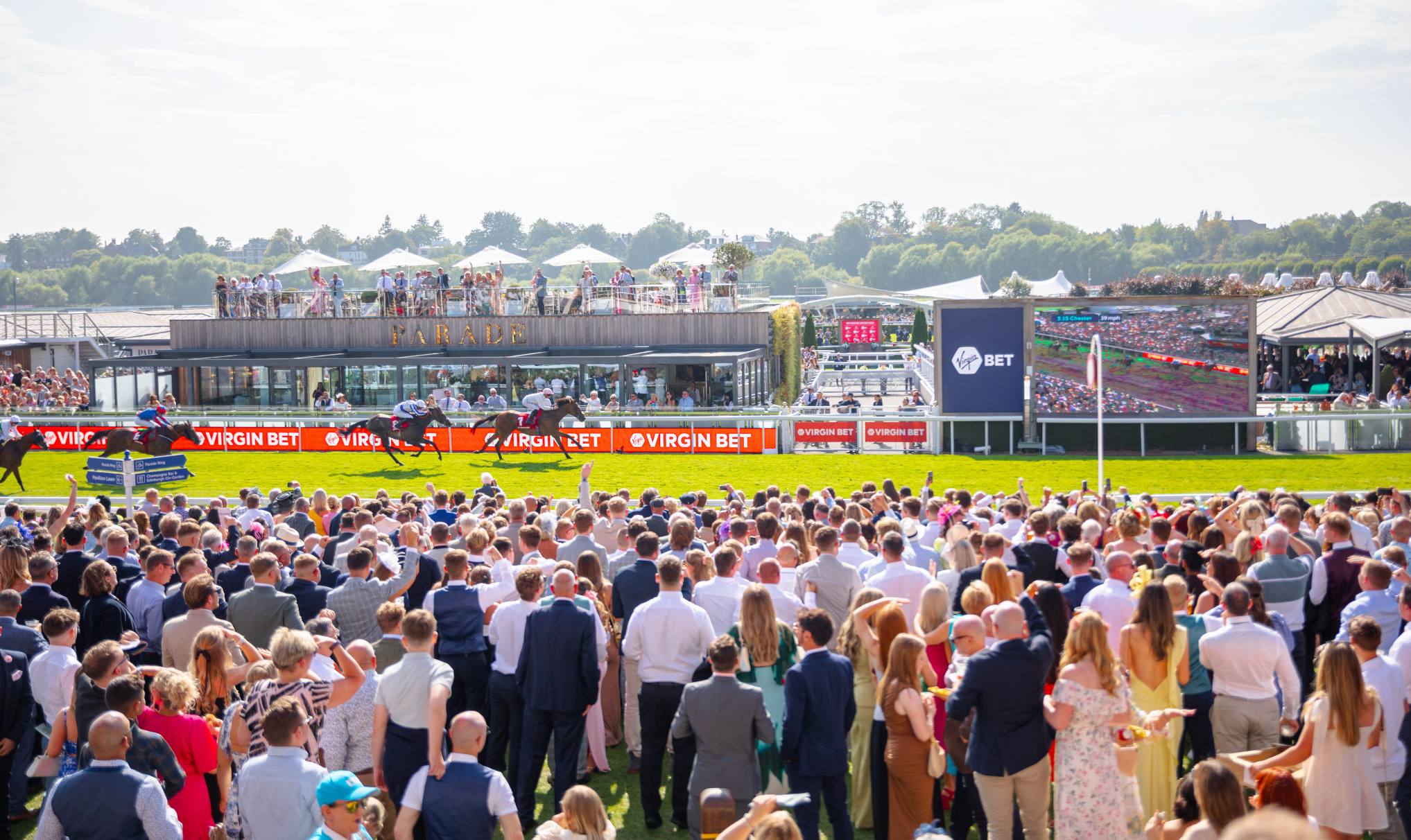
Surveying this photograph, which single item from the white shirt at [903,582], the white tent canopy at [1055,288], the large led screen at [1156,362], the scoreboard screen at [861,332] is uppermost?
the white tent canopy at [1055,288]

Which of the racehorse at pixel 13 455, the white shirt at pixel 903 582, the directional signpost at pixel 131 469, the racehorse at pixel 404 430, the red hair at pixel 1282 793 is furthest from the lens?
the racehorse at pixel 404 430

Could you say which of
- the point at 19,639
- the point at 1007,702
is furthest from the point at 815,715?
the point at 19,639

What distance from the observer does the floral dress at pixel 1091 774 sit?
14.7 feet

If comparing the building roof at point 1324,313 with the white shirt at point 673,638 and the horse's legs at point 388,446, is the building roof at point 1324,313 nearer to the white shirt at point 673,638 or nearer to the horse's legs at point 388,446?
the horse's legs at point 388,446

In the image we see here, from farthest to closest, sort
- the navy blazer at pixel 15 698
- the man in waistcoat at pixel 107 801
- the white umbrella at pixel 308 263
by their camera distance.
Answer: the white umbrella at pixel 308 263
the navy blazer at pixel 15 698
the man in waistcoat at pixel 107 801

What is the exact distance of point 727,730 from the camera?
4645mm

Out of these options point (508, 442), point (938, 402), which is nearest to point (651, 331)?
point (508, 442)

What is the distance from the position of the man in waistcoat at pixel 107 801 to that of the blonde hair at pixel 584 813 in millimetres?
1595

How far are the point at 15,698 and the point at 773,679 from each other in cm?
372

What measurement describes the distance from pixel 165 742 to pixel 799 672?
8.45 feet

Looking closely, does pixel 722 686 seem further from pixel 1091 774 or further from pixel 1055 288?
pixel 1055 288

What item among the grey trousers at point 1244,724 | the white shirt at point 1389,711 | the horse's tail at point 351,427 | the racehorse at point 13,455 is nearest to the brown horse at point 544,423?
the horse's tail at point 351,427

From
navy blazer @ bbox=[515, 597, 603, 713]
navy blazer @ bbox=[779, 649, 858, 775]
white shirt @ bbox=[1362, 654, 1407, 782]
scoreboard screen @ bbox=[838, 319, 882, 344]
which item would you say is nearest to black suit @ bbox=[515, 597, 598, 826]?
navy blazer @ bbox=[515, 597, 603, 713]

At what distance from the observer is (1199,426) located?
20609mm
